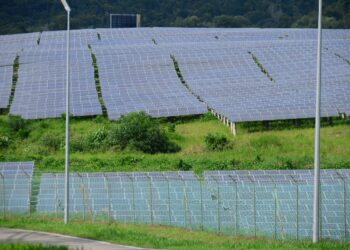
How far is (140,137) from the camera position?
49781 mm

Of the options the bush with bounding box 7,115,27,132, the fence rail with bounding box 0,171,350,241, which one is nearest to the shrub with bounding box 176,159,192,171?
the fence rail with bounding box 0,171,350,241

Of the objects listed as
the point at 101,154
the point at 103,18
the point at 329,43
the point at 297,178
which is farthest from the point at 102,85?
the point at 103,18

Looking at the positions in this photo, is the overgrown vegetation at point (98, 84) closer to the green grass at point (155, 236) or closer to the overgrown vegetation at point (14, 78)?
the overgrown vegetation at point (14, 78)

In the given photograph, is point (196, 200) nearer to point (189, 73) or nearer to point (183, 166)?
Result: point (183, 166)

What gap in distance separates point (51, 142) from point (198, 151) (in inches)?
312

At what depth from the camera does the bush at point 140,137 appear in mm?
49500

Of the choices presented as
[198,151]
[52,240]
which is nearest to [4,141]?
[198,151]

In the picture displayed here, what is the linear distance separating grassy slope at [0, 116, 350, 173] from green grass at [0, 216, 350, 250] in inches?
463

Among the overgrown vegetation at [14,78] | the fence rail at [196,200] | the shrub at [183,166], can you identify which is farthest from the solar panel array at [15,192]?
the overgrown vegetation at [14,78]

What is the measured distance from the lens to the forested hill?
118625 millimetres

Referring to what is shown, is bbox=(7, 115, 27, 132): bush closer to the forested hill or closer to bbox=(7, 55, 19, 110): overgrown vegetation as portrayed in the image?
bbox=(7, 55, 19, 110): overgrown vegetation

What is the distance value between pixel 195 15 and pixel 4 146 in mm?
76762

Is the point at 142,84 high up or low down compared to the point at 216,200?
down

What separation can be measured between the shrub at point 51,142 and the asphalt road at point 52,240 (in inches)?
742
